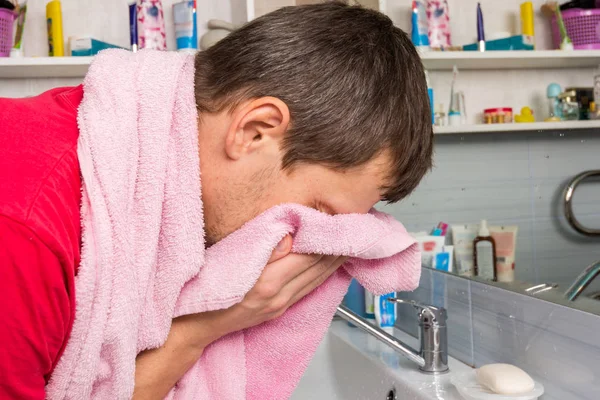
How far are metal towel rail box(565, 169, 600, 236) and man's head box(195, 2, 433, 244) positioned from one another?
1.67ft

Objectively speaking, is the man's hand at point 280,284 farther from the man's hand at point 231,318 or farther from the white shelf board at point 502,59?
the white shelf board at point 502,59

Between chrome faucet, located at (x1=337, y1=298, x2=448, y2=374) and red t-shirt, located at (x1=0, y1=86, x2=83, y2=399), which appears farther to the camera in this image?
chrome faucet, located at (x1=337, y1=298, x2=448, y2=374)

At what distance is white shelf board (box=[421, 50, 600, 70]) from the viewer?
145 cm

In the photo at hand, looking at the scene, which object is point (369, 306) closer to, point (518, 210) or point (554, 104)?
point (518, 210)

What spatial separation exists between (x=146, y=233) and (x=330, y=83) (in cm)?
26

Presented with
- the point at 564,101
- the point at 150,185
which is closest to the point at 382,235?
the point at 150,185

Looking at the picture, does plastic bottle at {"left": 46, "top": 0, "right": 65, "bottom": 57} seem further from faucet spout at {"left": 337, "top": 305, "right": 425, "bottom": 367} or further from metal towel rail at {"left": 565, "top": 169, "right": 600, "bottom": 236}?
metal towel rail at {"left": 565, "top": 169, "right": 600, "bottom": 236}

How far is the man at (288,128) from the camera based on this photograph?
0.73m

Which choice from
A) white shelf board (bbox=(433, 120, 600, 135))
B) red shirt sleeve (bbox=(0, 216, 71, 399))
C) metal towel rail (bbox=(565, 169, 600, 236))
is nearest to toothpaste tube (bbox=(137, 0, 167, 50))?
white shelf board (bbox=(433, 120, 600, 135))

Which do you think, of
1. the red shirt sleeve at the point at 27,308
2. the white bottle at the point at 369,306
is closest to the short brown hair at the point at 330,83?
the red shirt sleeve at the point at 27,308

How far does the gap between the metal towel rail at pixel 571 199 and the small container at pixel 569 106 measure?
142mm

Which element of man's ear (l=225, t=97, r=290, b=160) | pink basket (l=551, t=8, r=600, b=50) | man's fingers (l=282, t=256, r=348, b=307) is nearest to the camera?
man's ear (l=225, t=97, r=290, b=160)

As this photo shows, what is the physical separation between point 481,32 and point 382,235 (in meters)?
1.02

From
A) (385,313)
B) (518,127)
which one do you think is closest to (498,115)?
(518,127)
